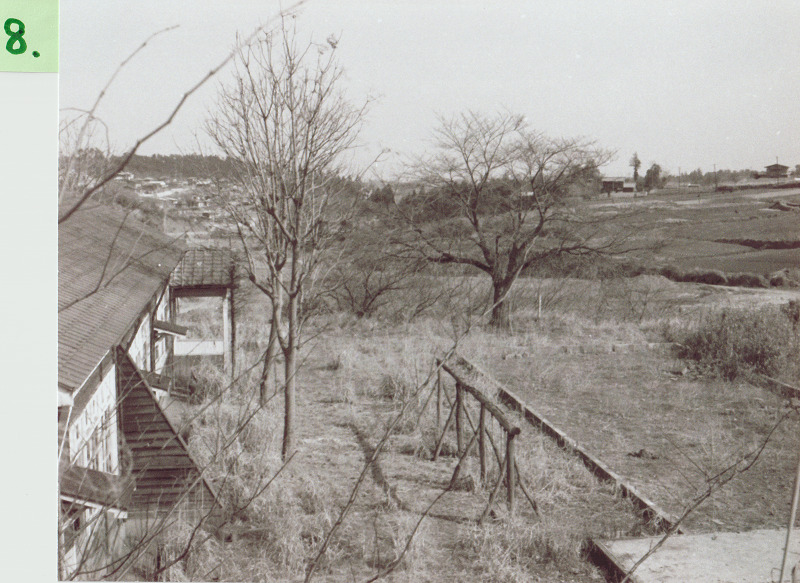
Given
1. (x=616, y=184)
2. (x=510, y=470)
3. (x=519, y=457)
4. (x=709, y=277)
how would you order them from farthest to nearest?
(x=709, y=277) → (x=616, y=184) → (x=519, y=457) → (x=510, y=470)

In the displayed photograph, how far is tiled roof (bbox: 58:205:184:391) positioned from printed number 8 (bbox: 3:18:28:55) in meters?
0.72

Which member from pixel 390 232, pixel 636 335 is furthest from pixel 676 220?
pixel 390 232

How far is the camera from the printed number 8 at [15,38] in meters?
2.54

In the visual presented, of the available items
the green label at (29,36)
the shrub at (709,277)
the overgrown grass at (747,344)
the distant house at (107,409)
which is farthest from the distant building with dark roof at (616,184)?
the green label at (29,36)

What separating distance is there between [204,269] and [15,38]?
976 cm

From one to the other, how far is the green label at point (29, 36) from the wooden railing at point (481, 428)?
1875 millimetres

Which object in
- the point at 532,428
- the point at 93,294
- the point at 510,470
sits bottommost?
the point at 532,428

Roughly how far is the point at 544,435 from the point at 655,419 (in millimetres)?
1683

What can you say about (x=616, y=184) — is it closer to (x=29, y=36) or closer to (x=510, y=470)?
(x=510, y=470)

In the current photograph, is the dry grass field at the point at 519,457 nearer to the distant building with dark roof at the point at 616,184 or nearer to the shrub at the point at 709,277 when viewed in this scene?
the shrub at the point at 709,277

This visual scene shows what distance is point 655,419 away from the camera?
8.65m

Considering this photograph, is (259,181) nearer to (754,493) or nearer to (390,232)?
(754,493)

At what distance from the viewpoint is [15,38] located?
2570mm

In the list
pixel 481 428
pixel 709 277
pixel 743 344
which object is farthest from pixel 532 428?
pixel 709 277
